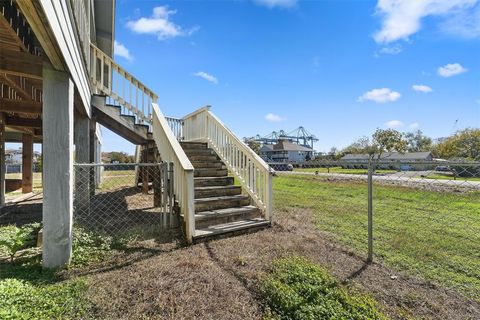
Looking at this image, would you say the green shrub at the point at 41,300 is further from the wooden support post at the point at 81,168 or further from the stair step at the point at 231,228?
the wooden support post at the point at 81,168

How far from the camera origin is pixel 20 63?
285 centimetres

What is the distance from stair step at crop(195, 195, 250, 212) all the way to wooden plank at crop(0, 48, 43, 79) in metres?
2.97

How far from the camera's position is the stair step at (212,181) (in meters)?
5.13

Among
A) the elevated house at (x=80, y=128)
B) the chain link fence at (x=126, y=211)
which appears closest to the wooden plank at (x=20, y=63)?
the elevated house at (x=80, y=128)

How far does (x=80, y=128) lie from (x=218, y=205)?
3.74m

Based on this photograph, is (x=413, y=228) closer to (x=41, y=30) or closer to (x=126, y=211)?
Result: (x=41, y=30)

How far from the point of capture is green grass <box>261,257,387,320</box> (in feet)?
6.84

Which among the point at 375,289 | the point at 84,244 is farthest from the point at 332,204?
the point at 84,244

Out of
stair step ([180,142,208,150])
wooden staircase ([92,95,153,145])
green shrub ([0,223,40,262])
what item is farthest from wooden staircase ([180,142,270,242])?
green shrub ([0,223,40,262])

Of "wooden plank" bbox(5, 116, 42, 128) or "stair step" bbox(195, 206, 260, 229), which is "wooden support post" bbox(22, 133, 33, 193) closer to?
"wooden plank" bbox(5, 116, 42, 128)

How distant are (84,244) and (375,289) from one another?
3678mm

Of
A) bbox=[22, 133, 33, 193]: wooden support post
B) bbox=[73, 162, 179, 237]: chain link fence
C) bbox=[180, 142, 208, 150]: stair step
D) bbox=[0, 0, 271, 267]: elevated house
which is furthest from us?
bbox=[22, 133, 33, 193]: wooden support post

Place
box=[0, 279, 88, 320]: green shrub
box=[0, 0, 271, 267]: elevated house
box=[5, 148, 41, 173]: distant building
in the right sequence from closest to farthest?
box=[0, 279, 88, 320]: green shrub → box=[0, 0, 271, 267]: elevated house → box=[5, 148, 41, 173]: distant building

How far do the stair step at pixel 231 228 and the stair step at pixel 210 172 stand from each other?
1.39m
